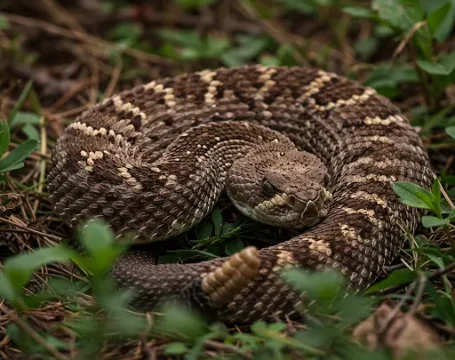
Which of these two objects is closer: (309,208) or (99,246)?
(99,246)

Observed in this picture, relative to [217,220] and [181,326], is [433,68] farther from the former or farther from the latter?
[181,326]

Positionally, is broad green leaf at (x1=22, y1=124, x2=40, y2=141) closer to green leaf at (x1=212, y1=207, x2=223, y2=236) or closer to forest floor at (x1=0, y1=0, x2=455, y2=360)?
forest floor at (x1=0, y1=0, x2=455, y2=360)

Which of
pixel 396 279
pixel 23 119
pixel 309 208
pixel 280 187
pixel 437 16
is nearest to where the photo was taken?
pixel 396 279

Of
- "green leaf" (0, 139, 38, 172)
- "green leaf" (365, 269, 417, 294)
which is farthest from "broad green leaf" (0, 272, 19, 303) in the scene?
"green leaf" (365, 269, 417, 294)

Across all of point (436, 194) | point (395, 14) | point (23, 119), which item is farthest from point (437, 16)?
point (23, 119)

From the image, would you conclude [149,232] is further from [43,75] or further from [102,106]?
[43,75]

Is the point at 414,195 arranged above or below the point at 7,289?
above

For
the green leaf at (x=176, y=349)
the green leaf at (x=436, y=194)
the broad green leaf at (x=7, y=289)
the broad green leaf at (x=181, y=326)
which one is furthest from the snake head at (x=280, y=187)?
the broad green leaf at (x=7, y=289)

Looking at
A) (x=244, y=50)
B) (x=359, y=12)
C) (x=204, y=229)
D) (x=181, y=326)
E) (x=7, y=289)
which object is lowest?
(x=204, y=229)
